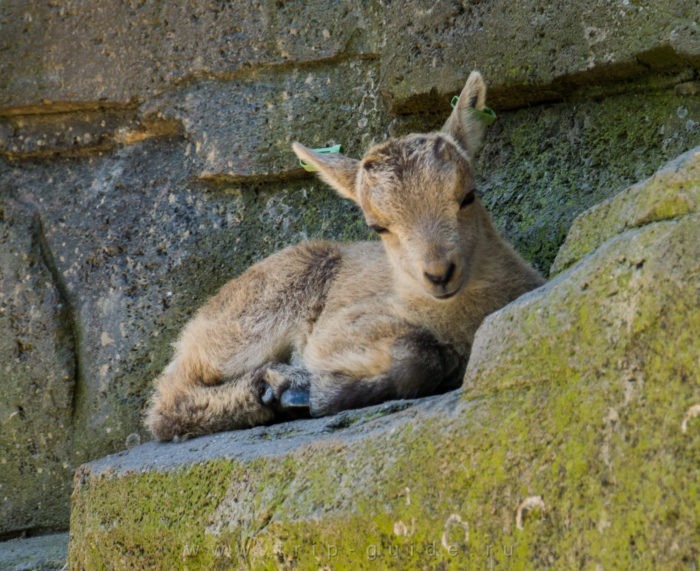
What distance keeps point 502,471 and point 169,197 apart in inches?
175

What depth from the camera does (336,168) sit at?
6117mm

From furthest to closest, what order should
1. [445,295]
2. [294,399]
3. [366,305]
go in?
[366,305] → [294,399] → [445,295]

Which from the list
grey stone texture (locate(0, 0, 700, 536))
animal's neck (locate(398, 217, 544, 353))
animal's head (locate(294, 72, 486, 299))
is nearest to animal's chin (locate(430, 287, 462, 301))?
animal's head (locate(294, 72, 486, 299))

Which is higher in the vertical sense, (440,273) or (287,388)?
(440,273)

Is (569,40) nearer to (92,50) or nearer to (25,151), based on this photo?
(92,50)

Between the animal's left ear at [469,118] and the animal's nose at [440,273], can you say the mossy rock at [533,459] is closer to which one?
the animal's nose at [440,273]

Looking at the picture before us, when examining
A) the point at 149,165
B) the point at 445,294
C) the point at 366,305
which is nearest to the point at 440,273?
the point at 445,294

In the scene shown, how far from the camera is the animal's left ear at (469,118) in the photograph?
19.6 feet

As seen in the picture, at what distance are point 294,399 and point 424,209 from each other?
51.0 inches

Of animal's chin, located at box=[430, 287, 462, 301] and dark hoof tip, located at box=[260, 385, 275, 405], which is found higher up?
animal's chin, located at box=[430, 287, 462, 301]

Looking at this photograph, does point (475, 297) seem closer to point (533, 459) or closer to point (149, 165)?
point (533, 459)

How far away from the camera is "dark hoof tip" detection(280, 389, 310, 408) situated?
5844 millimetres

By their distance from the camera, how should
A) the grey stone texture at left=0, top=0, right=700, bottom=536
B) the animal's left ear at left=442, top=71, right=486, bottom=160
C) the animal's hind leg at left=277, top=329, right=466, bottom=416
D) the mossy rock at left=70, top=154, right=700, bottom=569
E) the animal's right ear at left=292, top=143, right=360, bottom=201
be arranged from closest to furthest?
the mossy rock at left=70, top=154, right=700, bottom=569 < the animal's hind leg at left=277, top=329, right=466, bottom=416 < the animal's left ear at left=442, top=71, right=486, bottom=160 < the animal's right ear at left=292, top=143, right=360, bottom=201 < the grey stone texture at left=0, top=0, right=700, bottom=536

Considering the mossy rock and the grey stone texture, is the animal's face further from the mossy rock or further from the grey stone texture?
the grey stone texture
